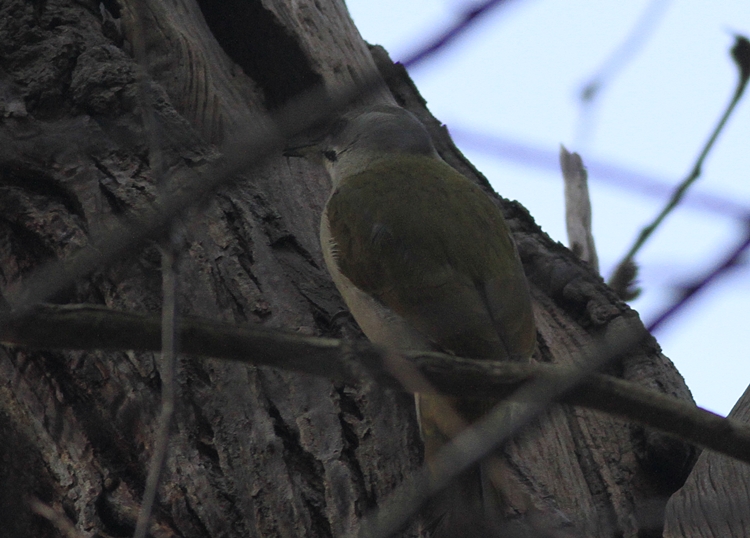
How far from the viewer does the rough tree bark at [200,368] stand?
235 centimetres

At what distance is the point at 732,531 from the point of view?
241 cm

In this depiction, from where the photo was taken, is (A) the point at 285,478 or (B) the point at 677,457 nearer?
(A) the point at 285,478

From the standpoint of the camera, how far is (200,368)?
2.48m

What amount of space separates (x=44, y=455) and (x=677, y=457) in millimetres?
1913

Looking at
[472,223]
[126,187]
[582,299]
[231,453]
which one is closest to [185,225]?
[126,187]

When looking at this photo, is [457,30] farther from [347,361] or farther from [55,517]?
[55,517]

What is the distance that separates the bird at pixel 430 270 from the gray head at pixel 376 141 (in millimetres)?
378

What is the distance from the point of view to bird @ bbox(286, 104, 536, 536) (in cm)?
280

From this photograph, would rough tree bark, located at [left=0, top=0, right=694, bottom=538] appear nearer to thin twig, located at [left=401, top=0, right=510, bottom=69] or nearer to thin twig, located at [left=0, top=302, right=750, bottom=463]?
thin twig, located at [left=0, top=302, right=750, bottom=463]

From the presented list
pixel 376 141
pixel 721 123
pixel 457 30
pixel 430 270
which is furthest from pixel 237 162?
pixel 376 141

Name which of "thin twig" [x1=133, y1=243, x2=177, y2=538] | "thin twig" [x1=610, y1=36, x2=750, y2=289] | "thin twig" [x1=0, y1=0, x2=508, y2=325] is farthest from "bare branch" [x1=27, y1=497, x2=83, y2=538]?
"thin twig" [x1=610, y1=36, x2=750, y2=289]

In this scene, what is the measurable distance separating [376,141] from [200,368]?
188 cm

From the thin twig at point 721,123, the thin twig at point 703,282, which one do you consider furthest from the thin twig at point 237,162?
the thin twig at point 721,123

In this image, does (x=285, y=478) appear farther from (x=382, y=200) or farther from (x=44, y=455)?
(x=382, y=200)
